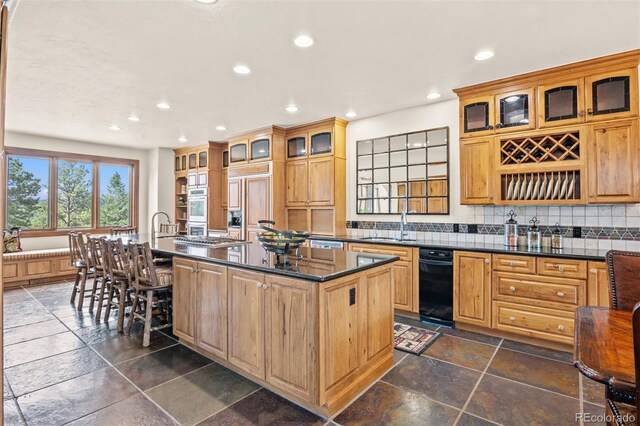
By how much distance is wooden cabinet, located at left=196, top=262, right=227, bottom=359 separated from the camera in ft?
8.53

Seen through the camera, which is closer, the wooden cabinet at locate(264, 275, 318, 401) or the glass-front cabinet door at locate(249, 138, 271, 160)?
the wooden cabinet at locate(264, 275, 318, 401)

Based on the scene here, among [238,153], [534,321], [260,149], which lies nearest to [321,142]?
[260,149]

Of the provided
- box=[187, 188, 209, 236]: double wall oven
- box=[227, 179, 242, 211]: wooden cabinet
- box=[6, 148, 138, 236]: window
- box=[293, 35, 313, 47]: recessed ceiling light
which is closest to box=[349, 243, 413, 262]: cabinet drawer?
box=[293, 35, 313, 47]: recessed ceiling light

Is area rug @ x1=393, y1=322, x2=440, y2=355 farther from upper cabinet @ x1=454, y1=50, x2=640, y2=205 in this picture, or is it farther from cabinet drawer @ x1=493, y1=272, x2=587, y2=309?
upper cabinet @ x1=454, y1=50, x2=640, y2=205

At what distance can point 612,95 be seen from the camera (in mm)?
3045

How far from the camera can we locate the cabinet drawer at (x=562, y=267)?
2938 millimetres

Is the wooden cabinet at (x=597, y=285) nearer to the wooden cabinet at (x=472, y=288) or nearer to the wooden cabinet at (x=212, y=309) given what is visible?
the wooden cabinet at (x=472, y=288)

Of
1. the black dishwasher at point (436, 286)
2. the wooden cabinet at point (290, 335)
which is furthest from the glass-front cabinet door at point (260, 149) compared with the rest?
the wooden cabinet at point (290, 335)

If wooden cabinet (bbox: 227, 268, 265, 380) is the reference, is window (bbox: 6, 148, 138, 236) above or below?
above

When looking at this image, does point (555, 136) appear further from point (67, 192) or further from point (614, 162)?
point (67, 192)

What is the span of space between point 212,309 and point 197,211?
15.1 feet

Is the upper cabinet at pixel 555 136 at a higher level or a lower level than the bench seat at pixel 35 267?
higher

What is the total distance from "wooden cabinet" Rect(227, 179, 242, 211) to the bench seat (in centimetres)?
306

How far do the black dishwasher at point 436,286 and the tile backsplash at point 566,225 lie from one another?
0.64 m
